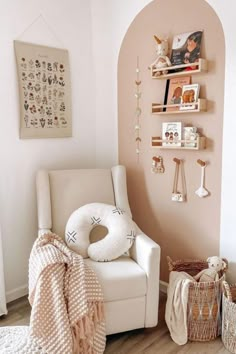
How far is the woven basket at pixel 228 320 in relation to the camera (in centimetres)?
193

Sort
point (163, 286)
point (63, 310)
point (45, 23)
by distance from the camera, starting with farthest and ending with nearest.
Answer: point (163, 286) → point (45, 23) → point (63, 310)

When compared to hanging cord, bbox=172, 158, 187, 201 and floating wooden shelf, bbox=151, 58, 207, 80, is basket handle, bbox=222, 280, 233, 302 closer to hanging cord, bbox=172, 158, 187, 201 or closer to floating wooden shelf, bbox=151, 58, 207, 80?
hanging cord, bbox=172, 158, 187, 201

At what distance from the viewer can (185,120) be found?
7.72 ft

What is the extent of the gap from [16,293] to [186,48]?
2111 mm

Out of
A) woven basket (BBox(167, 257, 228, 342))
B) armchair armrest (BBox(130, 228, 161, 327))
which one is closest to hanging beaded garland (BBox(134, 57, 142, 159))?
armchair armrest (BBox(130, 228, 161, 327))

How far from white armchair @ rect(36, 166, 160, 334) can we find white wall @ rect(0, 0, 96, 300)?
0.70 ft

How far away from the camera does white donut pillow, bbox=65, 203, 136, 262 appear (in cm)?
214

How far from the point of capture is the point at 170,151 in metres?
2.47

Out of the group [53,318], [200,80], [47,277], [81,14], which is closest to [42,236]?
[47,277]

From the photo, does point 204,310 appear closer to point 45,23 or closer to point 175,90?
point 175,90

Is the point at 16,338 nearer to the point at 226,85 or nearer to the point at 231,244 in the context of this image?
the point at 231,244

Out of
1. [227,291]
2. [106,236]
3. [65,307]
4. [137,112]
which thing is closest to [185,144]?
[137,112]

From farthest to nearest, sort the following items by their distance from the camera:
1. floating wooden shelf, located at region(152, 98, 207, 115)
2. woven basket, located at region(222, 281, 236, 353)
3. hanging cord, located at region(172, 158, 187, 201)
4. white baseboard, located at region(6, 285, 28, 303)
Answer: white baseboard, located at region(6, 285, 28, 303) < hanging cord, located at region(172, 158, 187, 201) < floating wooden shelf, located at region(152, 98, 207, 115) < woven basket, located at region(222, 281, 236, 353)

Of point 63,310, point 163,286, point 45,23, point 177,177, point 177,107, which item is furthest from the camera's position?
point 163,286
